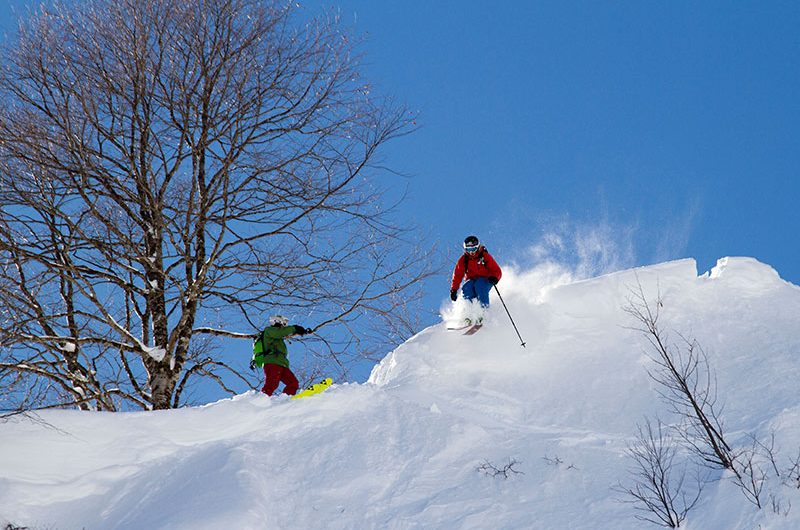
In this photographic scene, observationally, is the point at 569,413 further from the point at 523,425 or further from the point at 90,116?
the point at 90,116

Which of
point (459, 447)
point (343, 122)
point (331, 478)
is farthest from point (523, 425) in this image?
point (343, 122)

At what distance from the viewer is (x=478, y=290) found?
1078 cm

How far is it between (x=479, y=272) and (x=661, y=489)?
6120 mm

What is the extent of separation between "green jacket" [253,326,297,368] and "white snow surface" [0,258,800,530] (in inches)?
57.8

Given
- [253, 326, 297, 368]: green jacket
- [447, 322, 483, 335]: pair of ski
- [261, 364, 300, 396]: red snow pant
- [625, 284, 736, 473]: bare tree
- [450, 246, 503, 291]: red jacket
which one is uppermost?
[450, 246, 503, 291]: red jacket

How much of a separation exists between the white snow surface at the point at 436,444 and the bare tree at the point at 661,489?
0.31ft

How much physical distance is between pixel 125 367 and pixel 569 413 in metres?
8.17

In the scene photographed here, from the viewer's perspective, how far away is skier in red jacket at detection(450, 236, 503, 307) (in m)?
10.8

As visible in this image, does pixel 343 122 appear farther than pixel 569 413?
Yes

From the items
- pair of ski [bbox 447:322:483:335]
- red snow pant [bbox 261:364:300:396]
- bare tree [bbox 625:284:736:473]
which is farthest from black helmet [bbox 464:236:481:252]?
red snow pant [bbox 261:364:300:396]

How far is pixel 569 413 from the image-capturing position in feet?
24.8

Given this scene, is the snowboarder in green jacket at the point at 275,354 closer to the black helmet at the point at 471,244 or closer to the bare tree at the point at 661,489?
the black helmet at the point at 471,244

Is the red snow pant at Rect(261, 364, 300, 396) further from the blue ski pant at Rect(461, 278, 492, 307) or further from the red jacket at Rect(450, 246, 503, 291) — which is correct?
the red jacket at Rect(450, 246, 503, 291)

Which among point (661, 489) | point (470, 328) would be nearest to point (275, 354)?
point (470, 328)
